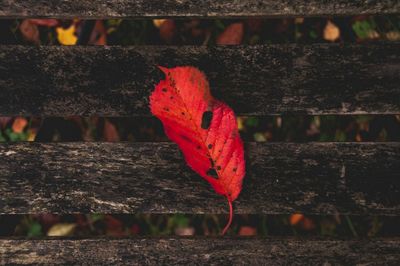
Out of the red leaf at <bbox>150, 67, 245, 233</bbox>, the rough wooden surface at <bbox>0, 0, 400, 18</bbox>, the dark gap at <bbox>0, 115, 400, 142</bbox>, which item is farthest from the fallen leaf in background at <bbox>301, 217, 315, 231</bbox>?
the rough wooden surface at <bbox>0, 0, 400, 18</bbox>

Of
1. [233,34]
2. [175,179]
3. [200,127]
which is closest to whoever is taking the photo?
[200,127]

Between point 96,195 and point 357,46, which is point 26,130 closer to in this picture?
point 96,195

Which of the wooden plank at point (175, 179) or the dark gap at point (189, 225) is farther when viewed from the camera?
the dark gap at point (189, 225)

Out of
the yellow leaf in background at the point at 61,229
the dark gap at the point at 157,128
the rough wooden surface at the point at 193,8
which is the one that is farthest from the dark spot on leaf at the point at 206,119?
the yellow leaf in background at the point at 61,229

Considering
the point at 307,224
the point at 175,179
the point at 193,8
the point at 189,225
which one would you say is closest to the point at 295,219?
the point at 307,224

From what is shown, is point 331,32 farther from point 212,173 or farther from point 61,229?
point 61,229

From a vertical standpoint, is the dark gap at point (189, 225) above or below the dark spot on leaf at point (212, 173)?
below

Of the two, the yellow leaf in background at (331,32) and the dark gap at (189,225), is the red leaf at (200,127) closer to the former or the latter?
the dark gap at (189,225)
